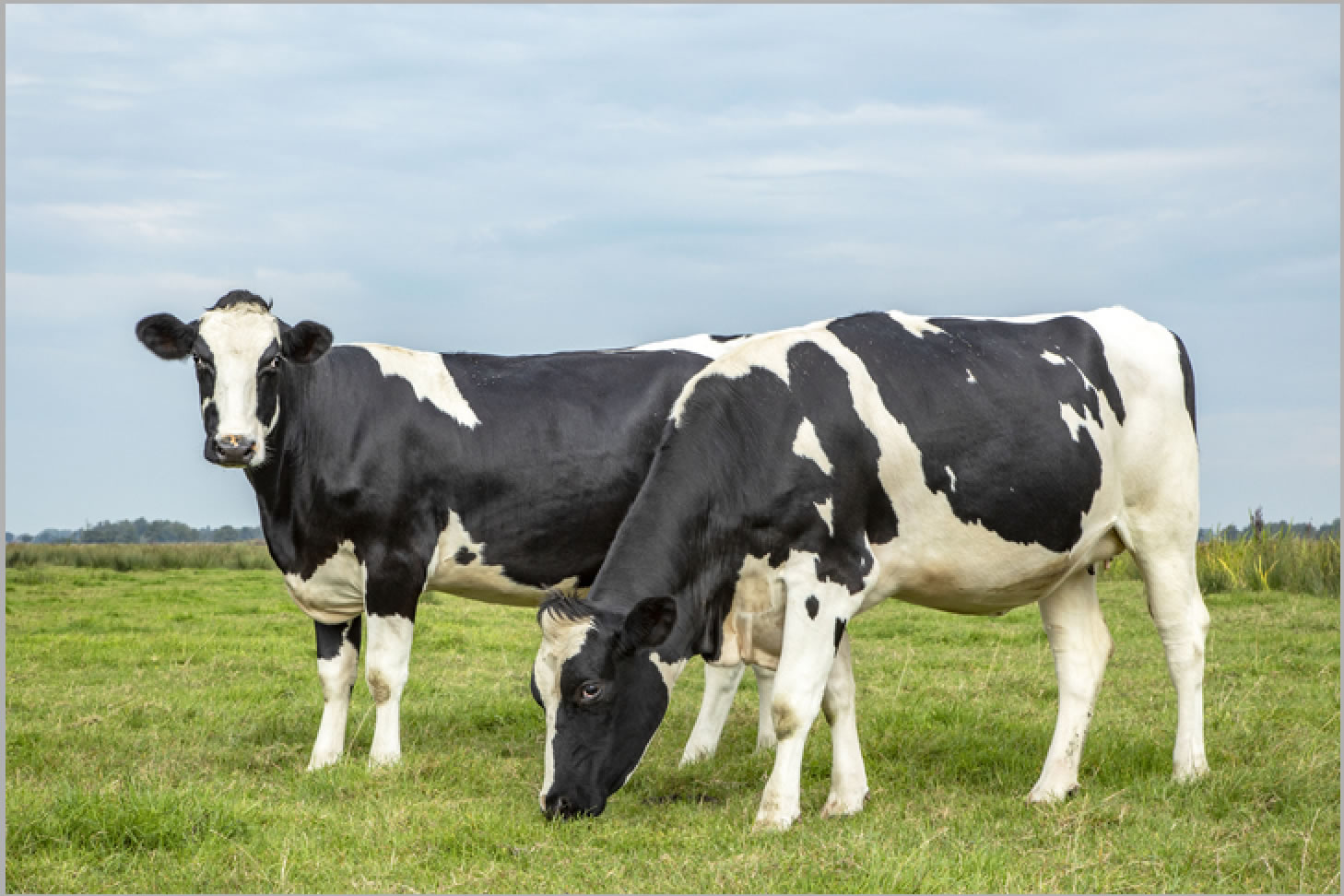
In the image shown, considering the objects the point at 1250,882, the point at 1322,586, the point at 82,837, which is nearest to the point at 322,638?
the point at 82,837

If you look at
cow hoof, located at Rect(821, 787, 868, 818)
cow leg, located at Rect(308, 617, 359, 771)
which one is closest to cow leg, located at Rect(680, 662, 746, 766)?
cow hoof, located at Rect(821, 787, 868, 818)

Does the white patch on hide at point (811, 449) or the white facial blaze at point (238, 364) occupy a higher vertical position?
the white facial blaze at point (238, 364)

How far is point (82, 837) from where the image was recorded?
618cm

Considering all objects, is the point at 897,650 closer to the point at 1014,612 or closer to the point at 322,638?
the point at 1014,612

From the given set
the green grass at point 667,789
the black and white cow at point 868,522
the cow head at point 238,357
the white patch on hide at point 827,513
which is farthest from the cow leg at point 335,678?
the white patch on hide at point 827,513

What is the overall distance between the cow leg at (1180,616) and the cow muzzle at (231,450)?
17.0 ft

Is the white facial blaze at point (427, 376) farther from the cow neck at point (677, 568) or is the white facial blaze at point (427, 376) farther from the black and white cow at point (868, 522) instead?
the cow neck at point (677, 568)

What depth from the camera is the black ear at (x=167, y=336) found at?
8.47 m

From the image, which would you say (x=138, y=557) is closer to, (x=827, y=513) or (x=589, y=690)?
(x=589, y=690)

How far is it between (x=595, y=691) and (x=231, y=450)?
117 inches

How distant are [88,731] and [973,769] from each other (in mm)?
6161

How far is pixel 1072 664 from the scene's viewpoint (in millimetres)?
7652

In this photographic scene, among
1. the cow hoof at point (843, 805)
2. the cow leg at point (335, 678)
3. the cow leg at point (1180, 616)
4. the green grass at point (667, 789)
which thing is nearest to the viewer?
the green grass at point (667, 789)

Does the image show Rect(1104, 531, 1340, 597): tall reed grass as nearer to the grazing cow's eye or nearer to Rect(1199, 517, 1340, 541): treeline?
Rect(1199, 517, 1340, 541): treeline
